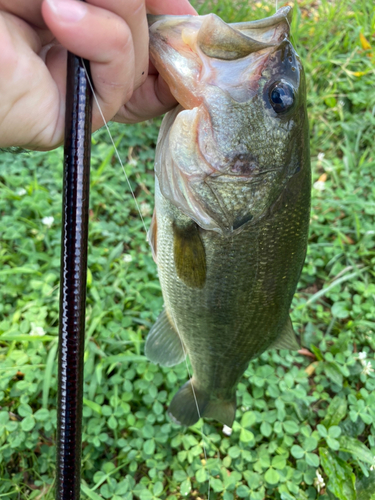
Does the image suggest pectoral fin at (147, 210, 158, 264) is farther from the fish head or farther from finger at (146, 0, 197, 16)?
finger at (146, 0, 197, 16)

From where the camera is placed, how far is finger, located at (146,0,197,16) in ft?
4.48

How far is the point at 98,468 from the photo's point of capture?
7.12 ft

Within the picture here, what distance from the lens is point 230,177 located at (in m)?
1.36

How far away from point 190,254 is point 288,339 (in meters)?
0.73

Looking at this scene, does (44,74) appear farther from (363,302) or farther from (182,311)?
(363,302)

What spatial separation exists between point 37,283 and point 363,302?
8.09 ft

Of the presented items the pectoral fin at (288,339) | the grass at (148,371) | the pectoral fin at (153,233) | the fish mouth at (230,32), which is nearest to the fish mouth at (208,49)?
the fish mouth at (230,32)

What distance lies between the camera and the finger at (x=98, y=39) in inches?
37.3

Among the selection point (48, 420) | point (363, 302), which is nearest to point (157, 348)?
point (48, 420)

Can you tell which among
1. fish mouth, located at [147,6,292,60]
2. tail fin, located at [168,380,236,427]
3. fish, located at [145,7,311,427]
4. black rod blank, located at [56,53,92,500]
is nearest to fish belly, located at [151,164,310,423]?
fish, located at [145,7,311,427]

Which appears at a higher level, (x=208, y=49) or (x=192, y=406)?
(x=208, y=49)

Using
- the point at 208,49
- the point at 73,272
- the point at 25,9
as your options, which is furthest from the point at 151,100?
the point at 73,272

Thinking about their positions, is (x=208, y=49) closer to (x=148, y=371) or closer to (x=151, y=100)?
(x=151, y=100)

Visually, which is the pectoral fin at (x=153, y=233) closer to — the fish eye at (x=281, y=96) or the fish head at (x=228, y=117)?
the fish head at (x=228, y=117)
